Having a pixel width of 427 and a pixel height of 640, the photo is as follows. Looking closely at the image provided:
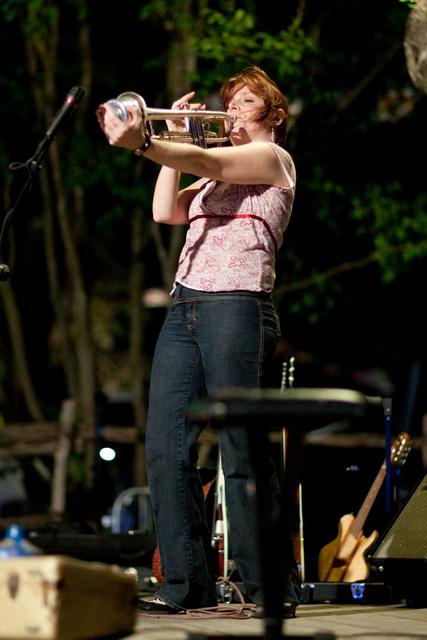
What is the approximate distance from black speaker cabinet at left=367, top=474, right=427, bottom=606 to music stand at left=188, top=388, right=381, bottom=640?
2077mm

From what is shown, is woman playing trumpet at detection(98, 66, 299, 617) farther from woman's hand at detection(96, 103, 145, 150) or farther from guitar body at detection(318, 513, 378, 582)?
guitar body at detection(318, 513, 378, 582)

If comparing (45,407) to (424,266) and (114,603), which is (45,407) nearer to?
(424,266)

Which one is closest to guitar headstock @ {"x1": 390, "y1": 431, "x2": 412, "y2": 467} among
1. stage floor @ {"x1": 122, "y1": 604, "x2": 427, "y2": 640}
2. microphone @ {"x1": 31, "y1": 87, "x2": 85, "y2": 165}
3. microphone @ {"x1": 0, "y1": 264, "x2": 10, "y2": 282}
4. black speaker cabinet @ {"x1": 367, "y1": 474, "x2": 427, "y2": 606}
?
black speaker cabinet @ {"x1": 367, "y1": 474, "x2": 427, "y2": 606}

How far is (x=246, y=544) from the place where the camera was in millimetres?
4695

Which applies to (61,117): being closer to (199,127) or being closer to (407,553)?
(199,127)

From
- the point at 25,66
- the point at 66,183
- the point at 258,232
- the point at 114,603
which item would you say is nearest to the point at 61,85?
the point at 25,66

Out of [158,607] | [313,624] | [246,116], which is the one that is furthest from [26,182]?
[313,624]

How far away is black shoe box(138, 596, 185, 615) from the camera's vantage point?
187 inches

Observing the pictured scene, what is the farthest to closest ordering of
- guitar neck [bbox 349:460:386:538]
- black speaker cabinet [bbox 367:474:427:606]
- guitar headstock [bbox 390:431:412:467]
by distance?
guitar headstock [bbox 390:431:412:467]
guitar neck [bbox 349:460:386:538]
black speaker cabinet [bbox 367:474:427:606]

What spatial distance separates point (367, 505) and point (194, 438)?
205 cm

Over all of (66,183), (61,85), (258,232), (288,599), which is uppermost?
(61,85)

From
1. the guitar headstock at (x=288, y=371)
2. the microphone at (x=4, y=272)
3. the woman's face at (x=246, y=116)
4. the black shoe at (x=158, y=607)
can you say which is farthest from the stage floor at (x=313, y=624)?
the woman's face at (x=246, y=116)

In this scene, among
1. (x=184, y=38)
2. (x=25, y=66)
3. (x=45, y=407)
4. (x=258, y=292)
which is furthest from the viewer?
(x=45, y=407)

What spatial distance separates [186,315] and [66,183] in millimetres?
7624
